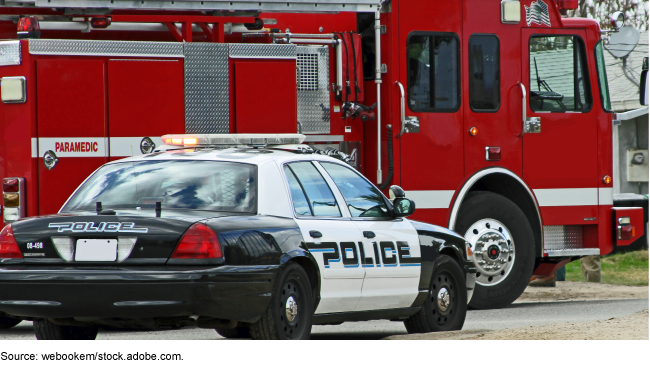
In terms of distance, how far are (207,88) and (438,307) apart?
126 inches

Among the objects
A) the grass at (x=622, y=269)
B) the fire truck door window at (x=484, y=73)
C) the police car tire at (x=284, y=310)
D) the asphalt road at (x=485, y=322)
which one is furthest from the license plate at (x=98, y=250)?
the grass at (x=622, y=269)

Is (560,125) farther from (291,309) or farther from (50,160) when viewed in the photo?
(291,309)

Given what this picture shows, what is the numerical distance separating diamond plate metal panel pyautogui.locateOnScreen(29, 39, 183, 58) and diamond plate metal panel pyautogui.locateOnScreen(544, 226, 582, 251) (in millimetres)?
4755

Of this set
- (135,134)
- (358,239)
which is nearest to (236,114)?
(135,134)

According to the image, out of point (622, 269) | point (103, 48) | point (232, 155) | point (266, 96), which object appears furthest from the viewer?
point (622, 269)

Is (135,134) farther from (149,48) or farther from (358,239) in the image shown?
(358,239)

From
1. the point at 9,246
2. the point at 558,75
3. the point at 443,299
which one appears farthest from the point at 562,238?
the point at 9,246

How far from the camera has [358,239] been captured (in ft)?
25.4

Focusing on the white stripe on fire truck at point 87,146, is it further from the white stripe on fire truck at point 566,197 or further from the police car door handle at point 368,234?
the white stripe on fire truck at point 566,197

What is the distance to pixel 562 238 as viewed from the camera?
12305mm

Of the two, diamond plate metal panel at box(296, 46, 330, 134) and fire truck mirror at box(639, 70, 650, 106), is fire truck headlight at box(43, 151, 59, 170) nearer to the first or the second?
diamond plate metal panel at box(296, 46, 330, 134)

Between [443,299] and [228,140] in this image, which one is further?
[443,299]

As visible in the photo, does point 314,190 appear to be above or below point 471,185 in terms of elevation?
above
